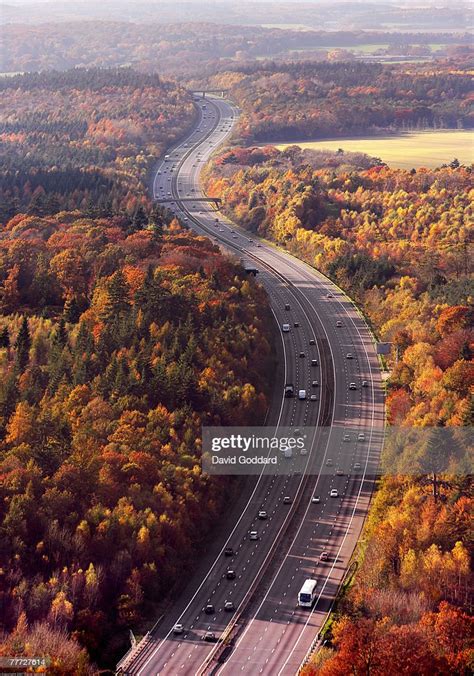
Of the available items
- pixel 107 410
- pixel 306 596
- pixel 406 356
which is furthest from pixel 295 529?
pixel 406 356

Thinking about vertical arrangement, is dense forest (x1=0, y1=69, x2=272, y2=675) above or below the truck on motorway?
above

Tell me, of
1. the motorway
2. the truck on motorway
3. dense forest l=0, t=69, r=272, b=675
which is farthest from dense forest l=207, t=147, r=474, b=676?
dense forest l=0, t=69, r=272, b=675

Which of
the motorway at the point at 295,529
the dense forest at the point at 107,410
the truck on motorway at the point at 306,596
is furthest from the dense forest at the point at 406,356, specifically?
the dense forest at the point at 107,410

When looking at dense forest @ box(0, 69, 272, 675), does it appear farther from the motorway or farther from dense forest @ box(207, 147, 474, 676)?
dense forest @ box(207, 147, 474, 676)

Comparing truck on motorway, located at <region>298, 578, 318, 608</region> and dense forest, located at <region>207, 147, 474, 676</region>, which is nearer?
dense forest, located at <region>207, 147, 474, 676</region>

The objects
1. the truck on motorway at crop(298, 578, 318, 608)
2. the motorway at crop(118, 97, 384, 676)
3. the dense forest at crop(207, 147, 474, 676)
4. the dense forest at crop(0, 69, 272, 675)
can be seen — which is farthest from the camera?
the truck on motorway at crop(298, 578, 318, 608)

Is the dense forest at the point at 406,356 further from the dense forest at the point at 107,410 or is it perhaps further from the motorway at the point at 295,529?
the dense forest at the point at 107,410

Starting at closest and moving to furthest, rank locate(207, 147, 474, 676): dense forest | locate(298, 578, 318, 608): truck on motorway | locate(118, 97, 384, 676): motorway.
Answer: locate(207, 147, 474, 676): dense forest, locate(118, 97, 384, 676): motorway, locate(298, 578, 318, 608): truck on motorway
